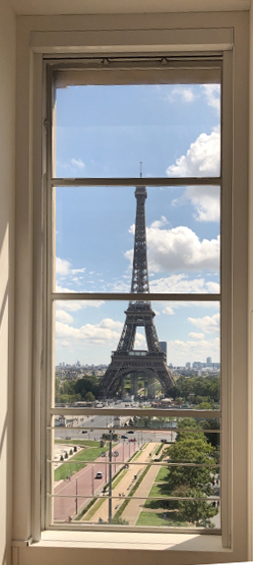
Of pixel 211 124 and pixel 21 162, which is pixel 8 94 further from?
pixel 211 124

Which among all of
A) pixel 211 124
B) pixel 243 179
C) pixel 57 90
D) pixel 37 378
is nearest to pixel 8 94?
pixel 57 90

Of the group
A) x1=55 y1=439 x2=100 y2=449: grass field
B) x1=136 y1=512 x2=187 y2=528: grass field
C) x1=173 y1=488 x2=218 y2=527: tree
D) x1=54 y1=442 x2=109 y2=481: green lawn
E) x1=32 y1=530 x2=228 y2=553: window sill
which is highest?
x1=55 y1=439 x2=100 y2=449: grass field

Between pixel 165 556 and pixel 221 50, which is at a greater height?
pixel 221 50

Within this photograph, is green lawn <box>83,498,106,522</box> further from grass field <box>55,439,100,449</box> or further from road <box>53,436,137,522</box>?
grass field <box>55,439,100,449</box>

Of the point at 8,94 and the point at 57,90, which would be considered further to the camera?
the point at 57,90

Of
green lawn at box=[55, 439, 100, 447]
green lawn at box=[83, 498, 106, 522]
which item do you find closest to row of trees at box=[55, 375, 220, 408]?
green lawn at box=[55, 439, 100, 447]

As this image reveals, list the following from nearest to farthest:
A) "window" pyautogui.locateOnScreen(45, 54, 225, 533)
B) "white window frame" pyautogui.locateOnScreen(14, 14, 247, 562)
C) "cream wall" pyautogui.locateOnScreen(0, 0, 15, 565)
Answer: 1. "cream wall" pyautogui.locateOnScreen(0, 0, 15, 565)
2. "white window frame" pyautogui.locateOnScreen(14, 14, 247, 562)
3. "window" pyautogui.locateOnScreen(45, 54, 225, 533)

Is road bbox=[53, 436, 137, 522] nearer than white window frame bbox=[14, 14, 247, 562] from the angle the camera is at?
No
